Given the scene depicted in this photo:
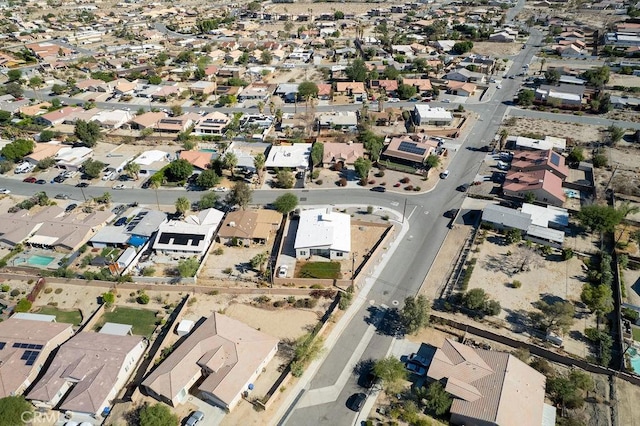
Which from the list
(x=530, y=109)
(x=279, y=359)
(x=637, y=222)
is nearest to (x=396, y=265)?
(x=279, y=359)

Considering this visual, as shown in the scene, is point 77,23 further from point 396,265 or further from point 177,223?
point 396,265

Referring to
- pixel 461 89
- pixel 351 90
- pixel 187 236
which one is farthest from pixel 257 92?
pixel 187 236

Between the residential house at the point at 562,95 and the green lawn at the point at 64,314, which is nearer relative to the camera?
the green lawn at the point at 64,314

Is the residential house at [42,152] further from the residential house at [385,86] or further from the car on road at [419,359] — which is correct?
the residential house at [385,86]

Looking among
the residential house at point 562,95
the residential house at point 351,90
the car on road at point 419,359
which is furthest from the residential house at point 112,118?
the residential house at point 562,95

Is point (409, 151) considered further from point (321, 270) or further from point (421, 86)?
point (421, 86)

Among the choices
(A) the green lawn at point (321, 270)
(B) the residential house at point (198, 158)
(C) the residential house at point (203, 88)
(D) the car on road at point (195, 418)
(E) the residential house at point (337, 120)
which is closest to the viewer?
(D) the car on road at point (195, 418)
